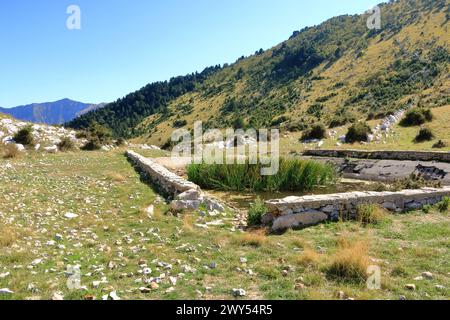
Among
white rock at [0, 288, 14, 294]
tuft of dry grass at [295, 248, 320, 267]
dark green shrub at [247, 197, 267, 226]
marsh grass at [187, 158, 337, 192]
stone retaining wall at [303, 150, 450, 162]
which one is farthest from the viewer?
stone retaining wall at [303, 150, 450, 162]

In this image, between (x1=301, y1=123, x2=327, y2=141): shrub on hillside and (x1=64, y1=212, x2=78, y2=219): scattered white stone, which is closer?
(x1=64, y1=212, x2=78, y2=219): scattered white stone

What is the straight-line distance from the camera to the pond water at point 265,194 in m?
14.1

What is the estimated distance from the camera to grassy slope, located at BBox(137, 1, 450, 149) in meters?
72.1

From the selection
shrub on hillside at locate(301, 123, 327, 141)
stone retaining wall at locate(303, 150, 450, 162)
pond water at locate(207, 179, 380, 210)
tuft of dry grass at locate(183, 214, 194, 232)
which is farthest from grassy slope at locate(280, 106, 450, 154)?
tuft of dry grass at locate(183, 214, 194, 232)

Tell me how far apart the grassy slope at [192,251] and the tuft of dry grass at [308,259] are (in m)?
0.02

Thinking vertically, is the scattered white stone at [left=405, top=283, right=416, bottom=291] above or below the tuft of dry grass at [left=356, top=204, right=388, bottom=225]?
below

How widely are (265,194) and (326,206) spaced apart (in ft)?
17.5

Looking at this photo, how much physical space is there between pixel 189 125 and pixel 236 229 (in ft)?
360

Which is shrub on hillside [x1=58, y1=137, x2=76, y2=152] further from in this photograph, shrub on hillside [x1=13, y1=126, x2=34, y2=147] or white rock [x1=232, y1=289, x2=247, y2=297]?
white rock [x1=232, y1=289, x2=247, y2=297]

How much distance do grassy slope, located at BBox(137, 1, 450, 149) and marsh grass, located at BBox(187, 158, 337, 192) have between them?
38023 mm

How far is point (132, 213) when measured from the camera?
11.1m

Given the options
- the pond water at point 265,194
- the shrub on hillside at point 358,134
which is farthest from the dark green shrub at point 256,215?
the shrub on hillside at point 358,134

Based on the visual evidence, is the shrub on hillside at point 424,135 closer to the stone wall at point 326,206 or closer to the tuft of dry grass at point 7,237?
the stone wall at point 326,206
